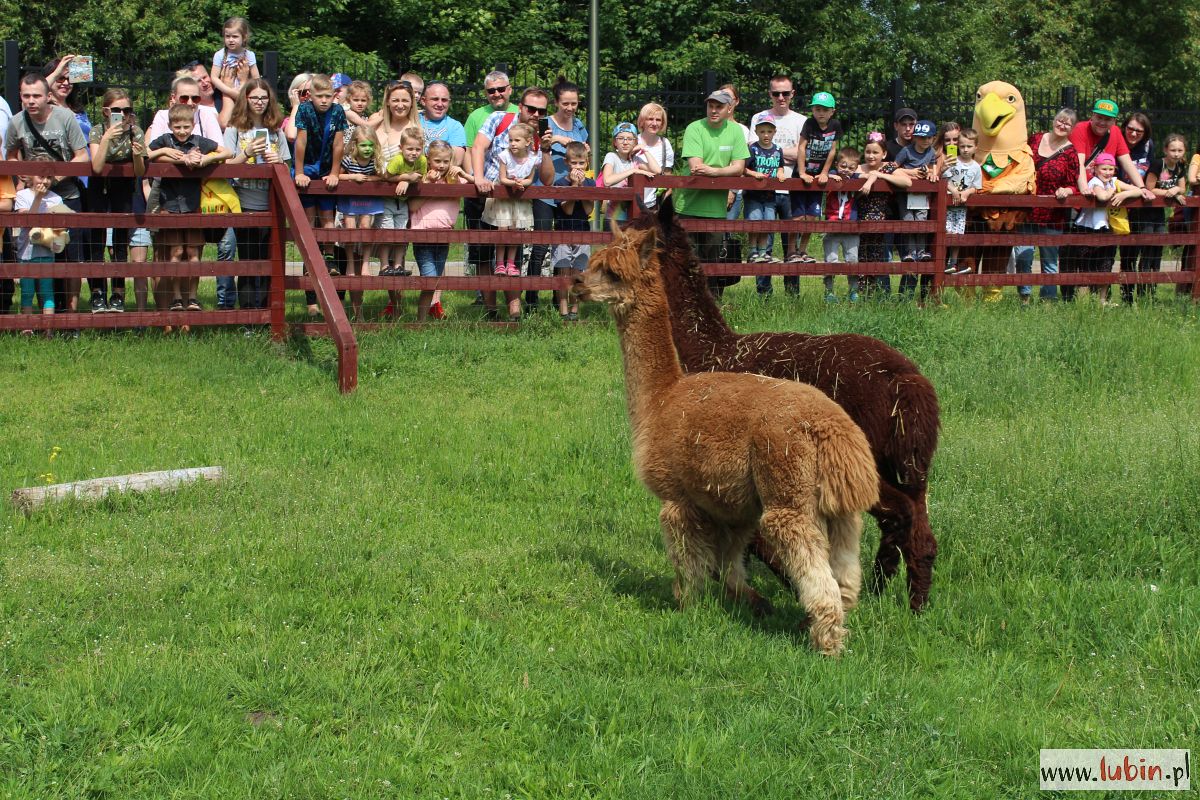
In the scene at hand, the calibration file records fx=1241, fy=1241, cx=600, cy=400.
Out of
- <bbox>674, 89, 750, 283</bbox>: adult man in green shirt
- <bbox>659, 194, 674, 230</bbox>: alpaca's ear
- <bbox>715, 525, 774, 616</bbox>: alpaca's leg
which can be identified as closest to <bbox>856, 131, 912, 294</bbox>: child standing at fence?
<bbox>674, 89, 750, 283</bbox>: adult man in green shirt

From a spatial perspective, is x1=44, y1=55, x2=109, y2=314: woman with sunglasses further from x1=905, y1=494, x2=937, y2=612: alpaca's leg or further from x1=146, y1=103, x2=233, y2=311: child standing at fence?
x1=905, y1=494, x2=937, y2=612: alpaca's leg

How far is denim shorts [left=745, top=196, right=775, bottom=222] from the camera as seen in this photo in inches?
528

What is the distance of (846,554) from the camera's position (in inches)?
207

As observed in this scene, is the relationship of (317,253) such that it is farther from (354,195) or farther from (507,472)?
(507,472)

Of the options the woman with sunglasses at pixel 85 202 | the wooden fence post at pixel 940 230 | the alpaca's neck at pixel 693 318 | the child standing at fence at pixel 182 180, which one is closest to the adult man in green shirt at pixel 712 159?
the wooden fence post at pixel 940 230

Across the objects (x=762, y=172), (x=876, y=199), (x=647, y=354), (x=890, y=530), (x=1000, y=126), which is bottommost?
(x=890, y=530)

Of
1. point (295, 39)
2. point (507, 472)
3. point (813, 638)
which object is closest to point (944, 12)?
point (295, 39)

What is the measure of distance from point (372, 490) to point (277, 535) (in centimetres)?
93

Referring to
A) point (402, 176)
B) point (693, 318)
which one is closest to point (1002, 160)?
point (402, 176)

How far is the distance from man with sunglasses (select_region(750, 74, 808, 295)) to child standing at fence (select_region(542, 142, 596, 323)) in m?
1.99

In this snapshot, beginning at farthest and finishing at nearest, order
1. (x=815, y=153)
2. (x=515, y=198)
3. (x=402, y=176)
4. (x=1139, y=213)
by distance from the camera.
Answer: (x=1139, y=213) < (x=815, y=153) < (x=515, y=198) < (x=402, y=176)

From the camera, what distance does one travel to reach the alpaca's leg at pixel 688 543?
18.2ft

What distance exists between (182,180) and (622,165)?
434 cm

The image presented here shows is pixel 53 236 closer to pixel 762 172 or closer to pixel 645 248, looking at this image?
pixel 645 248
